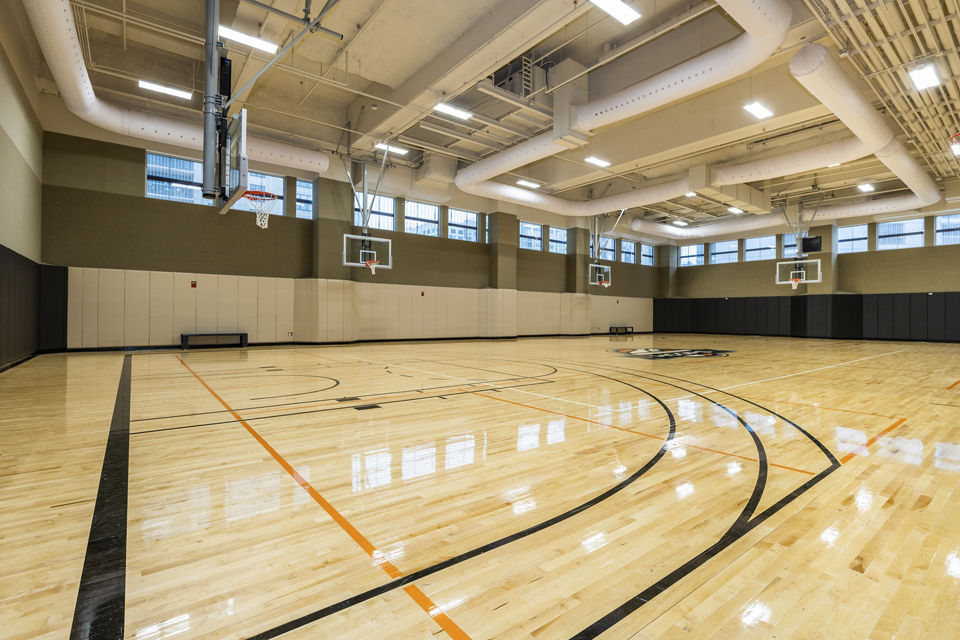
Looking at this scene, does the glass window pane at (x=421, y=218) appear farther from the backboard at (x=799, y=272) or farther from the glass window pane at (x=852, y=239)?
the glass window pane at (x=852, y=239)

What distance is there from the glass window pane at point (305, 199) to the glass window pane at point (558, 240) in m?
12.5

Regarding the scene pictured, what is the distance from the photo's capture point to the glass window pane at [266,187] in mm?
15586

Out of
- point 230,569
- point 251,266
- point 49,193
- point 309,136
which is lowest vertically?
point 230,569

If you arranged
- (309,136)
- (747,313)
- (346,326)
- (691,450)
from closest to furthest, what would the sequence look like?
(691,450) < (309,136) < (346,326) < (747,313)

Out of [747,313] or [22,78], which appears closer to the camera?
[22,78]

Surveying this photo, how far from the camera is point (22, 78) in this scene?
10.3m

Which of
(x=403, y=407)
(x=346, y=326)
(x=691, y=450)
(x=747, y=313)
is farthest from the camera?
(x=747, y=313)

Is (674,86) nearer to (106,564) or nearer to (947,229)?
(106,564)

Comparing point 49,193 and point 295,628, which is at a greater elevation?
point 49,193

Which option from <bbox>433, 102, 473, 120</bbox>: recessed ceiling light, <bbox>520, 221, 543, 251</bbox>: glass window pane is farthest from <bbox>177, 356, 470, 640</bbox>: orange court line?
<bbox>520, 221, 543, 251</bbox>: glass window pane

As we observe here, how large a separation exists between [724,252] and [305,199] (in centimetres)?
2404

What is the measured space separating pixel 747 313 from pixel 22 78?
101 feet

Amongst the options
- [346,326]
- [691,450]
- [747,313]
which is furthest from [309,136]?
[747,313]

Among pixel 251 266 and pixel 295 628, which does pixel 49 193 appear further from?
pixel 295 628
